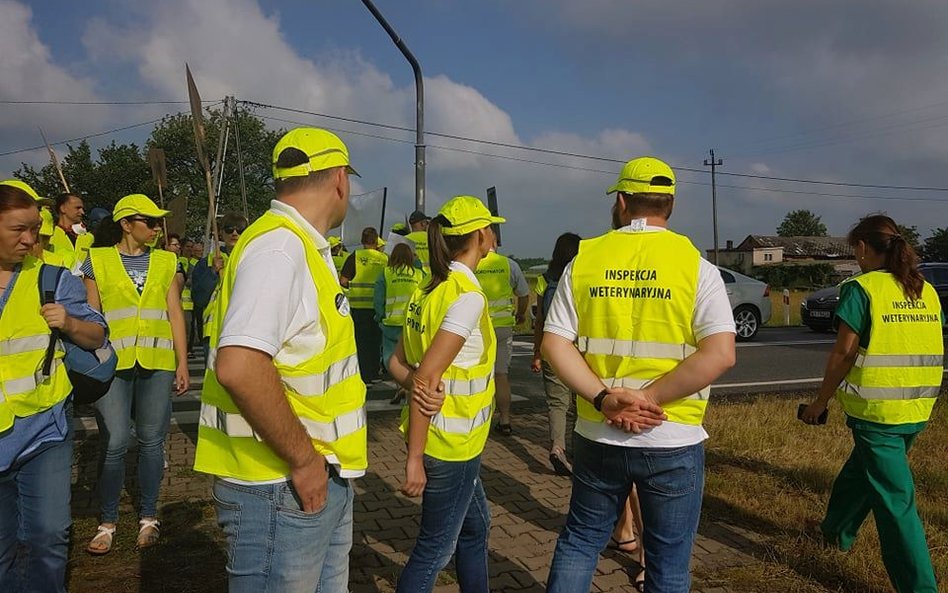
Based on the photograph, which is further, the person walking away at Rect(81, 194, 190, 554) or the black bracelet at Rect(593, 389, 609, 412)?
the person walking away at Rect(81, 194, 190, 554)

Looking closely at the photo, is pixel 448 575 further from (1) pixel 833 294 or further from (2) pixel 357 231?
(1) pixel 833 294

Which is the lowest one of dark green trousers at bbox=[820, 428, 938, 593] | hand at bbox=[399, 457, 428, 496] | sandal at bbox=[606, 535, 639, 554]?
sandal at bbox=[606, 535, 639, 554]

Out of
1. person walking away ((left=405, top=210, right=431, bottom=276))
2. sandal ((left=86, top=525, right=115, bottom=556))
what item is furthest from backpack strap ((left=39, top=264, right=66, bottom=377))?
person walking away ((left=405, top=210, right=431, bottom=276))

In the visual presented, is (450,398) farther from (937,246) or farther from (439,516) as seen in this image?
(937,246)

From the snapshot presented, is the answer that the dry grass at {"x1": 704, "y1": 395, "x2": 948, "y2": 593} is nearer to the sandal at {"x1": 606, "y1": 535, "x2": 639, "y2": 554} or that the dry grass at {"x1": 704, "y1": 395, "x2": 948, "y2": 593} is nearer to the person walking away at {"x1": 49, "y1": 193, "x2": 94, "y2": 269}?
the sandal at {"x1": 606, "y1": 535, "x2": 639, "y2": 554}

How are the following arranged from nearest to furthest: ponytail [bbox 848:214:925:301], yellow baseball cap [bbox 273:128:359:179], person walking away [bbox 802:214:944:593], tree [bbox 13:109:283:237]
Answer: yellow baseball cap [bbox 273:128:359:179] < person walking away [bbox 802:214:944:593] < ponytail [bbox 848:214:925:301] < tree [bbox 13:109:283:237]

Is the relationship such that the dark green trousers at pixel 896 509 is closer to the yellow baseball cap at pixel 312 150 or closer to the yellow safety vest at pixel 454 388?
the yellow safety vest at pixel 454 388

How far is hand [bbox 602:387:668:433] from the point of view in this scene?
7.82 feet

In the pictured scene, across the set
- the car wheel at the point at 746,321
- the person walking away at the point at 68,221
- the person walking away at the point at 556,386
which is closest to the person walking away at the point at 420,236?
the person walking away at the point at 556,386

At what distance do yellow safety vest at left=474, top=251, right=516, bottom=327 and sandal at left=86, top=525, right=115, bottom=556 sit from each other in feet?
11.0

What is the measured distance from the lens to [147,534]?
4094mm

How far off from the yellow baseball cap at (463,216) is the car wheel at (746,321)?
1463cm

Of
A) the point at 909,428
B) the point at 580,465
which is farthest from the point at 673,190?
the point at 909,428

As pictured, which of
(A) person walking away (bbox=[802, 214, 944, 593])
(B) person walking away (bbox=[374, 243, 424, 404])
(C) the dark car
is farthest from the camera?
(C) the dark car
